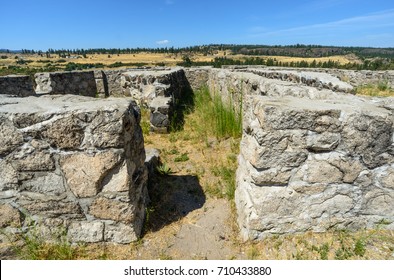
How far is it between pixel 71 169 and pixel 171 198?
130 cm

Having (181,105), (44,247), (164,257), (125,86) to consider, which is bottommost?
(164,257)

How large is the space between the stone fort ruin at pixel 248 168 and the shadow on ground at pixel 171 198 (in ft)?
1.05

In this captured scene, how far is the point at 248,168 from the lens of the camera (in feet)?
7.46

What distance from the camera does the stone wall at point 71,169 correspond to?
1.99 metres

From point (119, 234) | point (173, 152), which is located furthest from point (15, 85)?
point (119, 234)

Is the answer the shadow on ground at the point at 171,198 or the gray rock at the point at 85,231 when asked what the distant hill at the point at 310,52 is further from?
the gray rock at the point at 85,231

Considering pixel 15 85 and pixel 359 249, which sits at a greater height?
pixel 15 85

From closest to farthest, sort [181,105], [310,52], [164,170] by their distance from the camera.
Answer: [164,170] < [181,105] < [310,52]

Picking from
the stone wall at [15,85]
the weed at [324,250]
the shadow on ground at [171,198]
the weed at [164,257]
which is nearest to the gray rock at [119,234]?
the shadow on ground at [171,198]

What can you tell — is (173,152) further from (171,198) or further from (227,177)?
(171,198)

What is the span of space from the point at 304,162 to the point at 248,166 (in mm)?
477

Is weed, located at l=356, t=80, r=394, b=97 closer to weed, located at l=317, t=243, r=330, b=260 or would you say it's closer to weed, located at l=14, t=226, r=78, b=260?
weed, located at l=317, t=243, r=330, b=260

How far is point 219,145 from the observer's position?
4.61 m
